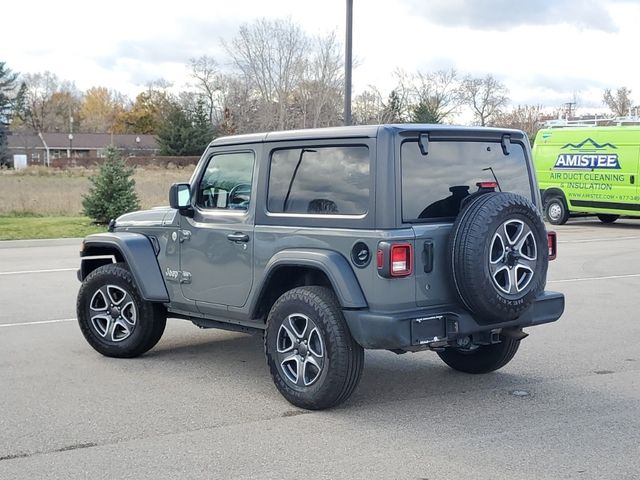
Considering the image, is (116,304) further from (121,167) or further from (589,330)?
(121,167)

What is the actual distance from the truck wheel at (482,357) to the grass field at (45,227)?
1459 centimetres

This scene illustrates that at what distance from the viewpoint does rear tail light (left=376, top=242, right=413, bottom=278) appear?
544 cm

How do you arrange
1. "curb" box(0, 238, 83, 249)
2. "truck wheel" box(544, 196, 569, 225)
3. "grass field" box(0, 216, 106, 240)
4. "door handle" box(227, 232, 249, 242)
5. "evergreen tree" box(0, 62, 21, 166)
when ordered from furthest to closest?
1. "evergreen tree" box(0, 62, 21, 166)
2. "truck wheel" box(544, 196, 569, 225)
3. "grass field" box(0, 216, 106, 240)
4. "curb" box(0, 238, 83, 249)
5. "door handle" box(227, 232, 249, 242)

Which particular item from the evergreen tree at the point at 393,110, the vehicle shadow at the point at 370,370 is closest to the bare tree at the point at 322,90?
the evergreen tree at the point at 393,110

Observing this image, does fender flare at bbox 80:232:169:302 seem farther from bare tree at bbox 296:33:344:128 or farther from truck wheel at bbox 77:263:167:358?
bare tree at bbox 296:33:344:128

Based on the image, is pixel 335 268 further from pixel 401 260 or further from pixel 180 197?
pixel 180 197

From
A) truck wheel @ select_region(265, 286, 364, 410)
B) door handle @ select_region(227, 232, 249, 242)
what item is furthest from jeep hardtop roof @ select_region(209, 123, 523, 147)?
truck wheel @ select_region(265, 286, 364, 410)

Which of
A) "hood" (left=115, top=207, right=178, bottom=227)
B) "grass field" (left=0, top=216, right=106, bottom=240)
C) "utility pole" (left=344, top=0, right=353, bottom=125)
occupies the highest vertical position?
"utility pole" (left=344, top=0, right=353, bottom=125)

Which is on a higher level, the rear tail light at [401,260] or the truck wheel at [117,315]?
the rear tail light at [401,260]

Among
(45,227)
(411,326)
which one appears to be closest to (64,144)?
(45,227)

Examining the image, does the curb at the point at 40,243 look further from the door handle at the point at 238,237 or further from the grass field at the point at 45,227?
the door handle at the point at 238,237

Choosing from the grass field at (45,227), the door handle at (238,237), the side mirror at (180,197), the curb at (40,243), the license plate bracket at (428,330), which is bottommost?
the curb at (40,243)

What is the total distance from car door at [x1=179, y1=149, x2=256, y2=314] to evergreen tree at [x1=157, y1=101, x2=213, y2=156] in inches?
2250

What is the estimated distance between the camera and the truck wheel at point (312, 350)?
566 cm
